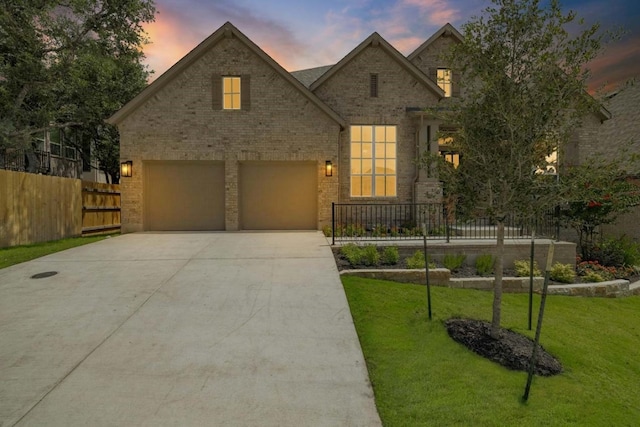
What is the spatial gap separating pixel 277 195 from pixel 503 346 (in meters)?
9.98

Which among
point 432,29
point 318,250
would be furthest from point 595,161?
point 432,29

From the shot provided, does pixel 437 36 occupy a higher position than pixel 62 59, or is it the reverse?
pixel 437 36

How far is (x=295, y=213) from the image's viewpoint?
1348 cm

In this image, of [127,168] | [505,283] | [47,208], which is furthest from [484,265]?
[47,208]

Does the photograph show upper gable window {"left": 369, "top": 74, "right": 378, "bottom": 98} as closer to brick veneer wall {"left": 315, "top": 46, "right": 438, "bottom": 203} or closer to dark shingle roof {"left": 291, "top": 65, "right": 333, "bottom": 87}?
brick veneer wall {"left": 315, "top": 46, "right": 438, "bottom": 203}

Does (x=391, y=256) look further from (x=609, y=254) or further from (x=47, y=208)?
(x=47, y=208)

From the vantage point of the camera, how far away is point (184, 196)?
13.3m

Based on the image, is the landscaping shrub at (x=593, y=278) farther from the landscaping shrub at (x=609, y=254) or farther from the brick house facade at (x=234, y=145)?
the brick house facade at (x=234, y=145)

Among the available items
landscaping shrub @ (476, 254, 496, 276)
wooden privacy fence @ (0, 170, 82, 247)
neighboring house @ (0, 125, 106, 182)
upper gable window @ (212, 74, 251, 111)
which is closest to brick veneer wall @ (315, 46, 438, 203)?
upper gable window @ (212, 74, 251, 111)

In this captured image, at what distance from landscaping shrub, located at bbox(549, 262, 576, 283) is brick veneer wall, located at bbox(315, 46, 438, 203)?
6.22 meters

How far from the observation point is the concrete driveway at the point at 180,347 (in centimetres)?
Answer: 321

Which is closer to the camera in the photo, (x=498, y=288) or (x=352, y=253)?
(x=498, y=288)

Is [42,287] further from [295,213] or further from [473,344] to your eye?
[295,213]

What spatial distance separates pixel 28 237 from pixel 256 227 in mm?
7244
